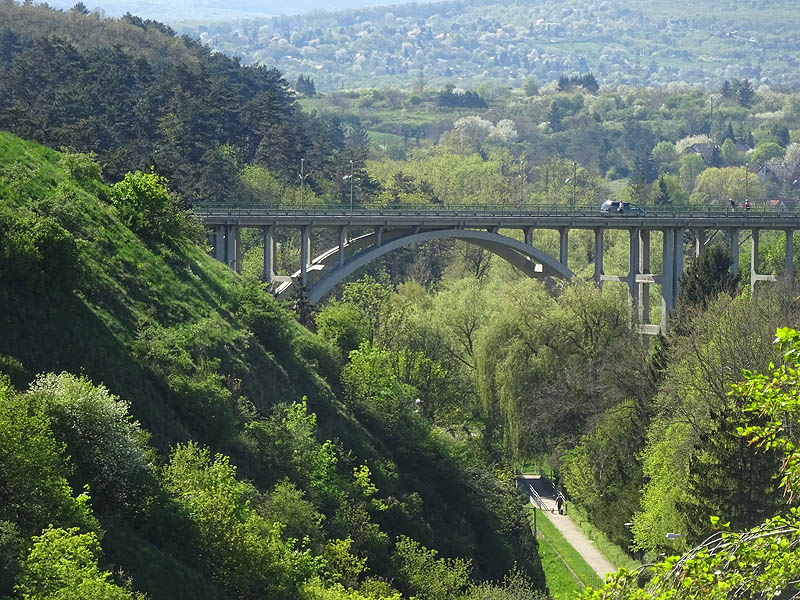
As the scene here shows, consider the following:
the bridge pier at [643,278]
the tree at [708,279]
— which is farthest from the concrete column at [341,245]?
the bridge pier at [643,278]

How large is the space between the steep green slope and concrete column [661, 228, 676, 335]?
28.8 metres

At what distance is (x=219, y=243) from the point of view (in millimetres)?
63844

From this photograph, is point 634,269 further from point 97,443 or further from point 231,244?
point 97,443

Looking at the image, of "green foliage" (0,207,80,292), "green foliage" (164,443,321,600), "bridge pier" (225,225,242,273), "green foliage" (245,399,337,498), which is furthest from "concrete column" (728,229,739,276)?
"green foliage" (164,443,321,600)

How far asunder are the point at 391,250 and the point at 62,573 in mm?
51203

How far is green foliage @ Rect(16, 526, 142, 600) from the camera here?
2339cm

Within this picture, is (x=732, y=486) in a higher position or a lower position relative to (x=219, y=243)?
lower

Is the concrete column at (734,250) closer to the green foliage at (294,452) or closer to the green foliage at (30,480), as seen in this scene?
the green foliage at (294,452)

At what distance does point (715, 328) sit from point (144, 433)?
26.7m

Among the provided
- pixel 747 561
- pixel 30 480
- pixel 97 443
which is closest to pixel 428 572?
pixel 97 443

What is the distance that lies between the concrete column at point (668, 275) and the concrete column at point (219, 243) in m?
24.9

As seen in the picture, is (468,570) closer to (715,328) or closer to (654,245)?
(715,328)

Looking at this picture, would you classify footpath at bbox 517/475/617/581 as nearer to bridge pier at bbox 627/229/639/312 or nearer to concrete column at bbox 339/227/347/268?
concrete column at bbox 339/227/347/268

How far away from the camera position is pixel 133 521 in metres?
29.8
